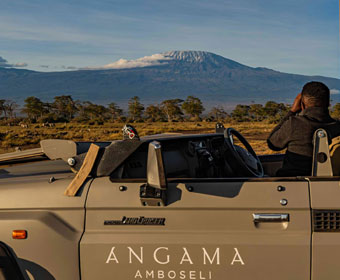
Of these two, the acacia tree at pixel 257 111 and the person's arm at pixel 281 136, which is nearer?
the person's arm at pixel 281 136

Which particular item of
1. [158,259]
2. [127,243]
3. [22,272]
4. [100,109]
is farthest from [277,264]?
[100,109]

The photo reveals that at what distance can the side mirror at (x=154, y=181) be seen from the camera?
2951 millimetres

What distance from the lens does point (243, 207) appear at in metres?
3.04

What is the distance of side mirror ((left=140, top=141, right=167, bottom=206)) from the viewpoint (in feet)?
9.68

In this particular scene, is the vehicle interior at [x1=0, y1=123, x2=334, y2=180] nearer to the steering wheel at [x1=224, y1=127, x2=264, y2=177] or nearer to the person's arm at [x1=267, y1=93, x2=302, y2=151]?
the steering wheel at [x1=224, y1=127, x2=264, y2=177]

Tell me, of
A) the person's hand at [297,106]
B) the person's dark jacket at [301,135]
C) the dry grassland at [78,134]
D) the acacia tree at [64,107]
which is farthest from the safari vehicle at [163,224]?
the acacia tree at [64,107]

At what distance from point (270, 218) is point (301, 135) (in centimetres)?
96

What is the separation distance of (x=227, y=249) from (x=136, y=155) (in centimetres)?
104

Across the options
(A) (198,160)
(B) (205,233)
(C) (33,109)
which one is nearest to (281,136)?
(A) (198,160)

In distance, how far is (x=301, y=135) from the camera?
3.69m

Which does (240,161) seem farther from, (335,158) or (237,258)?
(237,258)

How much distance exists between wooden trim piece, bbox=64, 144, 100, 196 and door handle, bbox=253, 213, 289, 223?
1168mm

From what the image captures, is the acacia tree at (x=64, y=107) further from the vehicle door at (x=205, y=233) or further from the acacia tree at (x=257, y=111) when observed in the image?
the vehicle door at (x=205, y=233)

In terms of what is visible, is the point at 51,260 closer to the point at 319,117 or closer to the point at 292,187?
the point at 292,187
